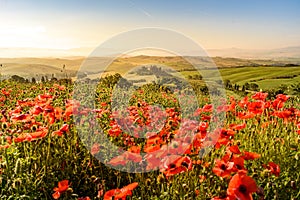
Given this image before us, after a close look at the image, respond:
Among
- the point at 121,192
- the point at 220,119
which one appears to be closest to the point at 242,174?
the point at 121,192

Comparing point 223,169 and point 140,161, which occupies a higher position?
point 223,169

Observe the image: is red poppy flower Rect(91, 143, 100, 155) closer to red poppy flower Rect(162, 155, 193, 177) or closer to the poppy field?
the poppy field

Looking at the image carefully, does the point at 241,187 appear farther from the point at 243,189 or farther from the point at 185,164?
the point at 185,164

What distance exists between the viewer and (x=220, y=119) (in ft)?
17.5

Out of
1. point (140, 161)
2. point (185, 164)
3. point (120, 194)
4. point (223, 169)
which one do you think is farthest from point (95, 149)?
point (223, 169)

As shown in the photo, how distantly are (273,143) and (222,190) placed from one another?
1107 mm

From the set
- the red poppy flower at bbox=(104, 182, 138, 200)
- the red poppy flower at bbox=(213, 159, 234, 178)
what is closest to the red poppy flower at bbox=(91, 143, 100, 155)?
the red poppy flower at bbox=(104, 182, 138, 200)

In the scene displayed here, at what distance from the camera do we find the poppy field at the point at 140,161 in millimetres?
2453

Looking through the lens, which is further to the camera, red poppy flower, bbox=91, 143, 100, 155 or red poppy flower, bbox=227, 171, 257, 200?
red poppy flower, bbox=91, 143, 100, 155

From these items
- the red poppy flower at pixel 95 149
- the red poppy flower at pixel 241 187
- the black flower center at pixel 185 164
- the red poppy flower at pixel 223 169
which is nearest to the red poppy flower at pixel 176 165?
the black flower center at pixel 185 164

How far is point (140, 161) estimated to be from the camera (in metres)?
3.19

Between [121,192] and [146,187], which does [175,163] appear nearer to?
[121,192]

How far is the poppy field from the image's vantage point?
8.05 ft

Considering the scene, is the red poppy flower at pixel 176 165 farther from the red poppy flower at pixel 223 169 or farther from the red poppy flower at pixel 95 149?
the red poppy flower at pixel 95 149
